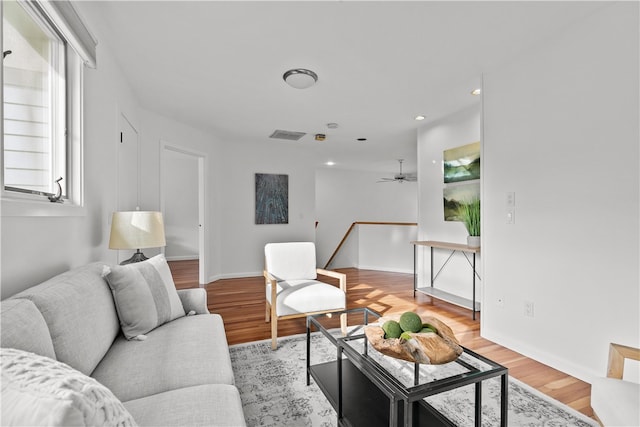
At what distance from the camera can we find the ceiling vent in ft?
15.8

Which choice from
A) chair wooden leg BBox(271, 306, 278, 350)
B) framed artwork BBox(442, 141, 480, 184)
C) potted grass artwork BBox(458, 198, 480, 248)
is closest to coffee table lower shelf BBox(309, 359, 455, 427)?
chair wooden leg BBox(271, 306, 278, 350)

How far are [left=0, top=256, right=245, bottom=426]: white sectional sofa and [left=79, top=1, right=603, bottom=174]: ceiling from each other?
1.67 m

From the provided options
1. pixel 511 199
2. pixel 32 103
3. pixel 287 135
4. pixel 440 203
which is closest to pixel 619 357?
pixel 511 199

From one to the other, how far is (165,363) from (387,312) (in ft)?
8.48

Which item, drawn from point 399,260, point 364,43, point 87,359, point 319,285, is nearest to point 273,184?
point 399,260

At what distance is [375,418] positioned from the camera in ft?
4.79

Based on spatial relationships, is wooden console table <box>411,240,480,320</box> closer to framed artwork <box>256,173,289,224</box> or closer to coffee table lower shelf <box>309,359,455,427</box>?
coffee table lower shelf <box>309,359,455,427</box>

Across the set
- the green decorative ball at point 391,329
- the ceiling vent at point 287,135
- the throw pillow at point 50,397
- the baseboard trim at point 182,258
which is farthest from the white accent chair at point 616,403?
the baseboard trim at point 182,258

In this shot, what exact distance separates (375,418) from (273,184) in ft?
15.1

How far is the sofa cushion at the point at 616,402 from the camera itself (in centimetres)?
112

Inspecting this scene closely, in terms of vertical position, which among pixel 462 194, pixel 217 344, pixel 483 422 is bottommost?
pixel 483 422

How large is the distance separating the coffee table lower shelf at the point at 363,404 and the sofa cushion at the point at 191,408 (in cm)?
61

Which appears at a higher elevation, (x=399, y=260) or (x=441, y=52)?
(x=441, y=52)

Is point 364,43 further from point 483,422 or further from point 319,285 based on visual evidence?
point 483,422
